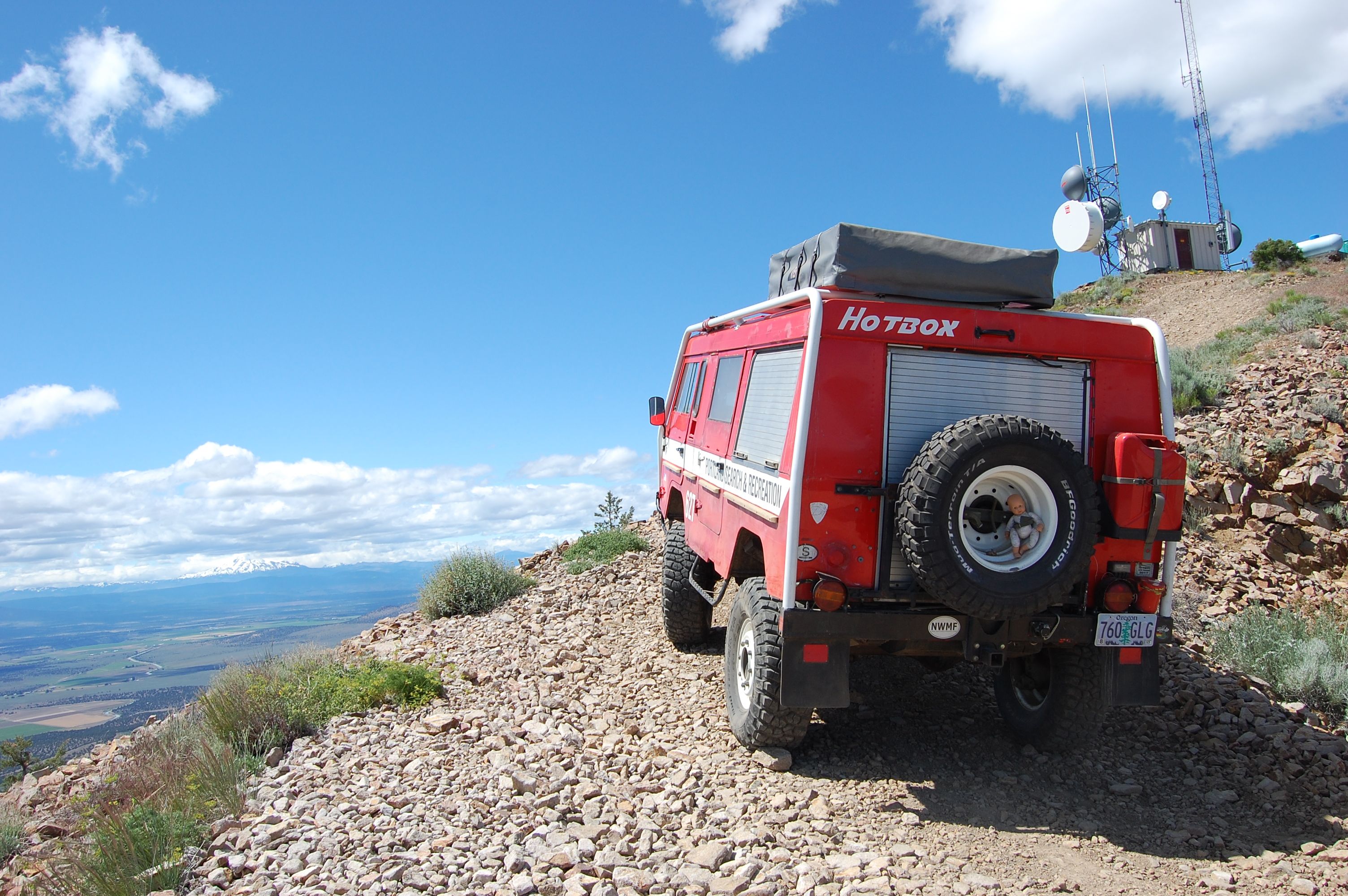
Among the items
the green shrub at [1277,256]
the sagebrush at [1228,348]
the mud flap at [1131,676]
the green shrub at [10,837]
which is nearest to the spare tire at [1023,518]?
the mud flap at [1131,676]

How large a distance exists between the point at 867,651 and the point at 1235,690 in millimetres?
2875

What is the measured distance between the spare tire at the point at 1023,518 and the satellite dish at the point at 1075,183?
32414mm

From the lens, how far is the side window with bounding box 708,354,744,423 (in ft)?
19.8

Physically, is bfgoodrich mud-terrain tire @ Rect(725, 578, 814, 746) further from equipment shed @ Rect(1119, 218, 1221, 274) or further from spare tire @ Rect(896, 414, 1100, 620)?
equipment shed @ Rect(1119, 218, 1221, 274)

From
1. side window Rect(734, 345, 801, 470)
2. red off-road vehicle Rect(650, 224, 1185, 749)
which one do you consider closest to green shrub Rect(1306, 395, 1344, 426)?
red off-road vehicle Rect(650, 224, 1185, 749)

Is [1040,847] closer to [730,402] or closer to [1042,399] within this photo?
[1042,399]

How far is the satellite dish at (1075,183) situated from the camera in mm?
32125

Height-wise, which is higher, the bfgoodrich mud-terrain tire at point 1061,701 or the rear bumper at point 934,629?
the rear bumper at point 934,629

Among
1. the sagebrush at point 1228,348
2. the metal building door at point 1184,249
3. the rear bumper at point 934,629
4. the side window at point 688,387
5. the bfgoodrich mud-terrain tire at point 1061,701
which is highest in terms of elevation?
the metal building door at point 1184,249

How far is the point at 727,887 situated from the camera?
3451 mm

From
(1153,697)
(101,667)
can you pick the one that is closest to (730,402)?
(1153,697)

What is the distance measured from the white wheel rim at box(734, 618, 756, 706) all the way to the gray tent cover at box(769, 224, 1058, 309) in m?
2.12

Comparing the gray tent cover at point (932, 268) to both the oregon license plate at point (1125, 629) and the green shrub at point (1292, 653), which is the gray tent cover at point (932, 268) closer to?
the oregon license plate at point (1125, 629)

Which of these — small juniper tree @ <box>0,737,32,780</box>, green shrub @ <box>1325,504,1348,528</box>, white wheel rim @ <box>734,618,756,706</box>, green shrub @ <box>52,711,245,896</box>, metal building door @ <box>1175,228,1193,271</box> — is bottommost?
small juniper tree @ <box>0,737,32,780</box>
